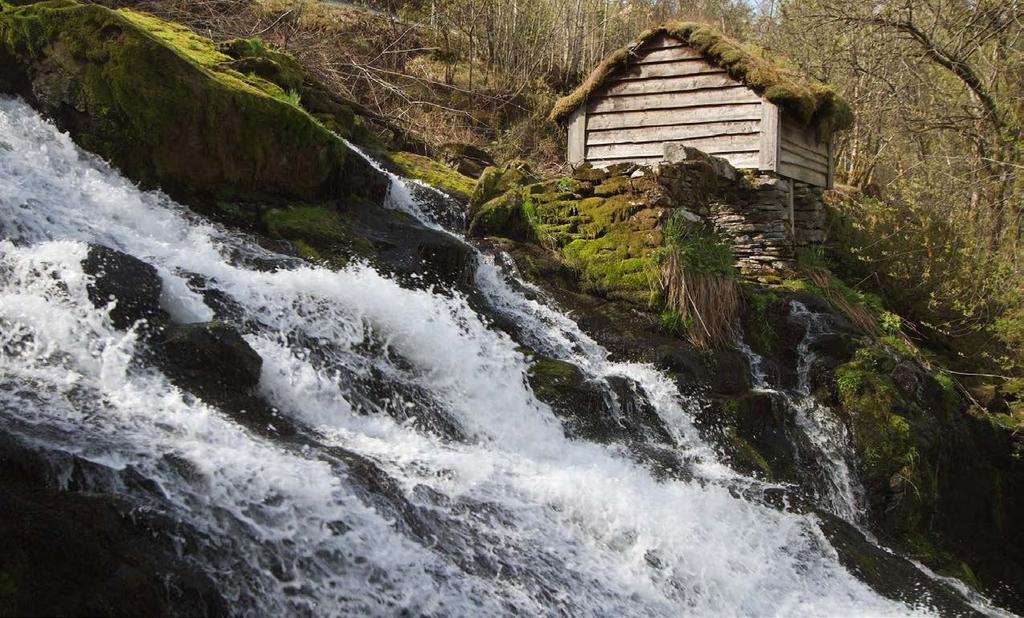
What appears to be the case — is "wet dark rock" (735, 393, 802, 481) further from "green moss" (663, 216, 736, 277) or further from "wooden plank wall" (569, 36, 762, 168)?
"wooden plank wall" (569, 36, 762, 168)

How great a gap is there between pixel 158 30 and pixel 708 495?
34.1ft

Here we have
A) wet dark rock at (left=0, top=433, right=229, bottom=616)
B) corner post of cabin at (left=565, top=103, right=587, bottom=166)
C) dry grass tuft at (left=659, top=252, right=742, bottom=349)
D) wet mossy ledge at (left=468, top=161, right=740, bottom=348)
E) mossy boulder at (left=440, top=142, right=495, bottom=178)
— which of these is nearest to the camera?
wet dark rock at (left=0, top=433, right=229, bottom=616)

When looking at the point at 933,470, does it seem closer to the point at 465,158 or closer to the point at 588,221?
the point at 588,221

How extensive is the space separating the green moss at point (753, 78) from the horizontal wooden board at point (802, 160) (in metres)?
0.47

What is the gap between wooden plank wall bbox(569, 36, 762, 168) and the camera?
12164mm

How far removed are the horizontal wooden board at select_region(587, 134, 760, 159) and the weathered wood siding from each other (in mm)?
465

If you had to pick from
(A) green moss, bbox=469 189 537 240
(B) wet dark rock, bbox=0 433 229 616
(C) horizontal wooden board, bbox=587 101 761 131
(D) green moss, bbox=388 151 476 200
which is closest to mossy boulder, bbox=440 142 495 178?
(D) green moss, bbox=388 151 476 200

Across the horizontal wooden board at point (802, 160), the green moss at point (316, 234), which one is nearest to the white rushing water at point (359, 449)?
the green moss at point (316, 234)

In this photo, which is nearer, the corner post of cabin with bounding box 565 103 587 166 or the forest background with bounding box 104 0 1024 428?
the forest background with bounding box 104 0 1024 428

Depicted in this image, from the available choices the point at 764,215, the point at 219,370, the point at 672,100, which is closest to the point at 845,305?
the point at 764,215

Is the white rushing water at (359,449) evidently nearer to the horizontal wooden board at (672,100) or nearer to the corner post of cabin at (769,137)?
the corner post of cabin at (769,137)

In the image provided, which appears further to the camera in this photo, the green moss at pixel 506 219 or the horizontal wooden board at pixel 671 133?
the horizontal wooden board at pixel 671 133

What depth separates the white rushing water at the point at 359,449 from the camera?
3.87 m

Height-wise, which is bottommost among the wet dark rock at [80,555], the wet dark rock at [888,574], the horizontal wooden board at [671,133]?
the wet dark rock at [888,574]
